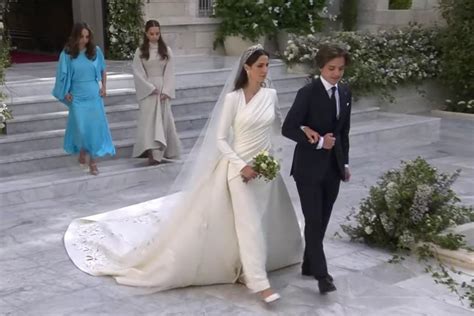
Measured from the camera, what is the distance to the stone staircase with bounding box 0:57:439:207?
293 inches

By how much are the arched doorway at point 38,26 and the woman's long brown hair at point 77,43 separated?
21.7ft

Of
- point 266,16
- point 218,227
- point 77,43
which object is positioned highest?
point 77,43

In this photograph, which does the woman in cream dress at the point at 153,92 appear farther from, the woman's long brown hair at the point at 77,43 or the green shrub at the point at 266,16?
the green shrub at the point at 266,16

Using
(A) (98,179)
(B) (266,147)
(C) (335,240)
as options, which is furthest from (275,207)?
(A) (98,179)

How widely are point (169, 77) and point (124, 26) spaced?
4.72 m

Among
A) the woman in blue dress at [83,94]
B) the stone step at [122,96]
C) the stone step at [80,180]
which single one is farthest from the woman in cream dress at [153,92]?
the stone step at [122,96]

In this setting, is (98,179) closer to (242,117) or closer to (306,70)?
(242,117)

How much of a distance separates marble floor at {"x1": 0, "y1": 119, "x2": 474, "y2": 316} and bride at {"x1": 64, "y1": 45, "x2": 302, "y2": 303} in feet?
0.48

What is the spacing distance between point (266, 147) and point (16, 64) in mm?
8523

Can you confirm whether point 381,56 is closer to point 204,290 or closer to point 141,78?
point 141,78

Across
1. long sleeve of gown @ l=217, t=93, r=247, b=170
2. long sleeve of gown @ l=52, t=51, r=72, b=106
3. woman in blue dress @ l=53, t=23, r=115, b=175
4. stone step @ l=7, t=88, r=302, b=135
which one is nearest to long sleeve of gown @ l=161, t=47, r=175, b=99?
woman in blue dress @ l=53, t=23, r=115, b=175

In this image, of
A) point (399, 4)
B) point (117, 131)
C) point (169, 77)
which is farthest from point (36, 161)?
point (399, 4)

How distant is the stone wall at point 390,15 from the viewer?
527 inches

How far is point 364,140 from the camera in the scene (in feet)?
33.1
